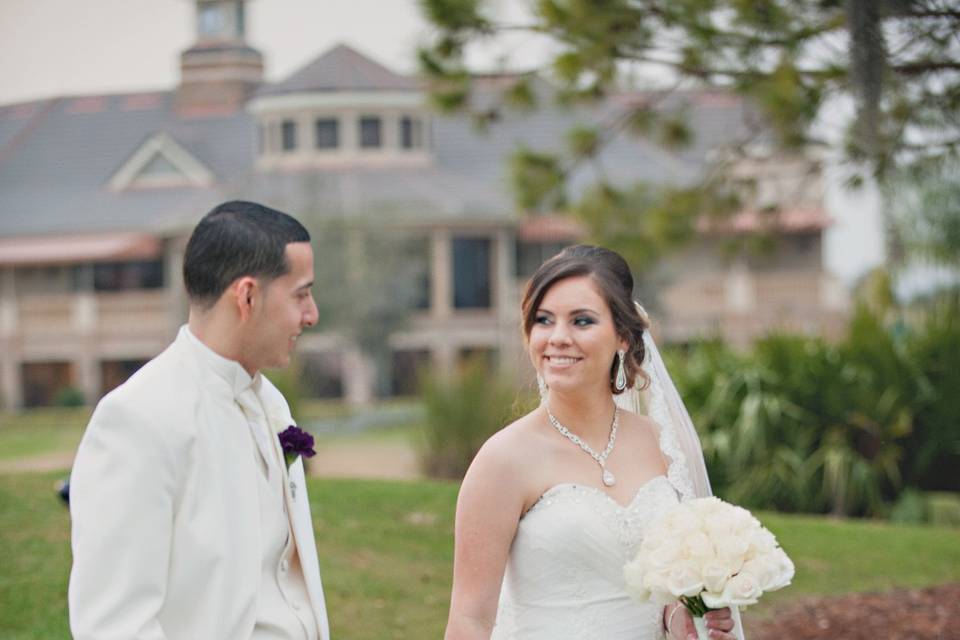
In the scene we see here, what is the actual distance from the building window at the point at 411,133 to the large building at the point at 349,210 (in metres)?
0.07

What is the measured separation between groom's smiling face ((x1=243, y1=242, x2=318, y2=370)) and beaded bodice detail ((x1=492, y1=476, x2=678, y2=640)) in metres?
0.99

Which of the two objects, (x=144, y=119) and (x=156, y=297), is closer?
(x=156, y=297)

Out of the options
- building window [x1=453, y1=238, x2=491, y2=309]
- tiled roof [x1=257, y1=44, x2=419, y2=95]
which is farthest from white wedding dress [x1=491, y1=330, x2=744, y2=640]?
tiled roof [x1=257, y1=44, x2=419, y2=95]

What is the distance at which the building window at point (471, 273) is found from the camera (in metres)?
41.5

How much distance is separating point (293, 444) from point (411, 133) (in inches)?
1574

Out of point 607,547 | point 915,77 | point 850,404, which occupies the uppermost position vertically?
point 915,77

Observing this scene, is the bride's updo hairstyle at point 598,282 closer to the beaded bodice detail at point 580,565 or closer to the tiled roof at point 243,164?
the beaded bodice detail at point 580,565

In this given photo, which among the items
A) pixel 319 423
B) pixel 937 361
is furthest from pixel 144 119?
pixel 937 361

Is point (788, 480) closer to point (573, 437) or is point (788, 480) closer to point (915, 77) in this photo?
point (915, 77)

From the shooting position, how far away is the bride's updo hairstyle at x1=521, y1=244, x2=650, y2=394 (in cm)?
407

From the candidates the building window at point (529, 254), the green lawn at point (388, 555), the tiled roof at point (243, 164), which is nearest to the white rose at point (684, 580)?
the green lawn at point (388, 555)

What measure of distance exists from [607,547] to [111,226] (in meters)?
42.0

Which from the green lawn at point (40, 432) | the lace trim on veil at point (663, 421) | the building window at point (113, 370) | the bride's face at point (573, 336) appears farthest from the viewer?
the building window at point (113, 370)

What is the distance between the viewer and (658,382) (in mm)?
4590
